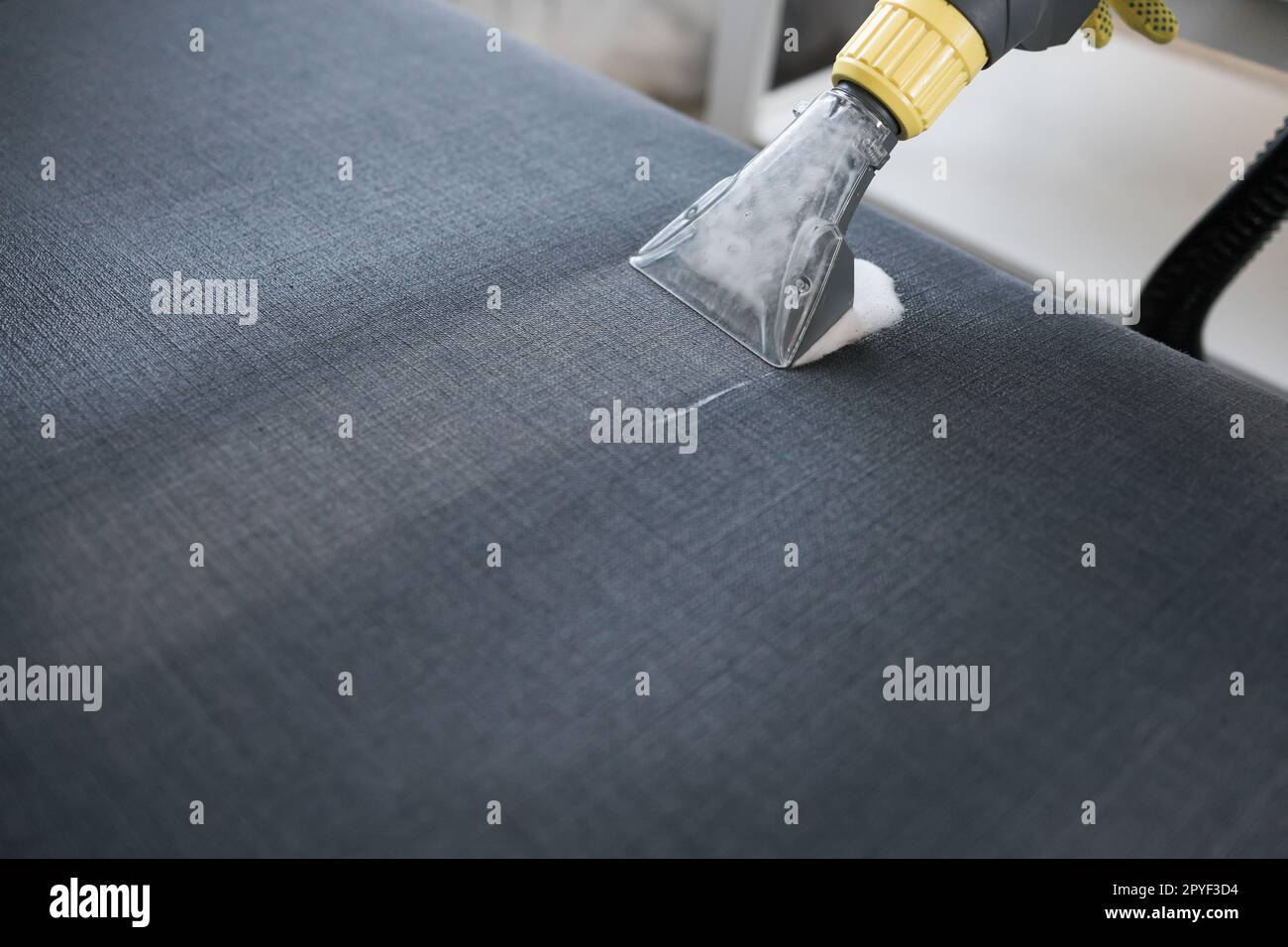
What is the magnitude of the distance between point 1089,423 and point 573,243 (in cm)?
42

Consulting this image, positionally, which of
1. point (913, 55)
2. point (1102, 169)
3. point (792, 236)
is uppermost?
point (913, 55)

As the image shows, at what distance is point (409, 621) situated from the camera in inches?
22.6

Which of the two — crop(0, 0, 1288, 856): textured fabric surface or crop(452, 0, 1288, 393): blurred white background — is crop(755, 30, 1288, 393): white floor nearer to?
crop(452, 0, 1288, 393): blurred white background

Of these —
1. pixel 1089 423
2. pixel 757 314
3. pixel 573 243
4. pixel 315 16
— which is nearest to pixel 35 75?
pixel 315 16

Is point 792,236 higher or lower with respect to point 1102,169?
higher

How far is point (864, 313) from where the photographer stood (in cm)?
82

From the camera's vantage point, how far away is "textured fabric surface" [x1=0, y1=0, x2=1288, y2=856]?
1.68 feet

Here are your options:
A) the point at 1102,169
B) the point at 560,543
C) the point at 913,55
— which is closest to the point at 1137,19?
the point at 913,55

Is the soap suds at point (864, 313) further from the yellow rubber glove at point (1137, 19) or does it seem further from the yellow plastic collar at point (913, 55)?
the yellow rubber glove at point (1137, 19)

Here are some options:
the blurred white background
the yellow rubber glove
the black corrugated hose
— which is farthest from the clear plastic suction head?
the blurred white background

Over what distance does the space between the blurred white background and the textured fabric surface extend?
0.77 metres

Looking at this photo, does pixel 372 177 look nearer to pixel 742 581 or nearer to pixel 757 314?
pixel 757 314

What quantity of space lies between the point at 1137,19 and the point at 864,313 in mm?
336

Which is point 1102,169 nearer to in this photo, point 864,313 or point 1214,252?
point 1214,252
